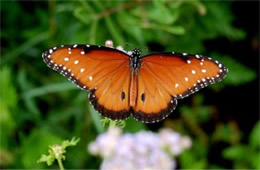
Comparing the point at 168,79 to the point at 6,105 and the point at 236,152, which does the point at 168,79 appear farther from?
the point at 236,152

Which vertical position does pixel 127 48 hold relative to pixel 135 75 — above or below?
above

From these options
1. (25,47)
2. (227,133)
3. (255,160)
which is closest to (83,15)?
(25,47)

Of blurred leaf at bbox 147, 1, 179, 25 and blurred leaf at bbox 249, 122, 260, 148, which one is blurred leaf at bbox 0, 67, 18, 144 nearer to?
blurred leaf at bbox 147, 1, 179, 25

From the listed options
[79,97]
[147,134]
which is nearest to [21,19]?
[79,97]

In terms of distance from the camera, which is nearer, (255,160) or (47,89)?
(47,89)

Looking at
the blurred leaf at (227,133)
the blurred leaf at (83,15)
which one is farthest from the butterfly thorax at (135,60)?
the blurred leaf at (227,133)

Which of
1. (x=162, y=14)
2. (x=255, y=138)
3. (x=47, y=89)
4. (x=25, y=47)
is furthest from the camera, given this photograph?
(x=255, y=138)

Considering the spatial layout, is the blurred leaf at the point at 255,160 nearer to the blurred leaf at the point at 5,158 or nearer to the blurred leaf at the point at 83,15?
the blurred leaf at the point at 83,15
